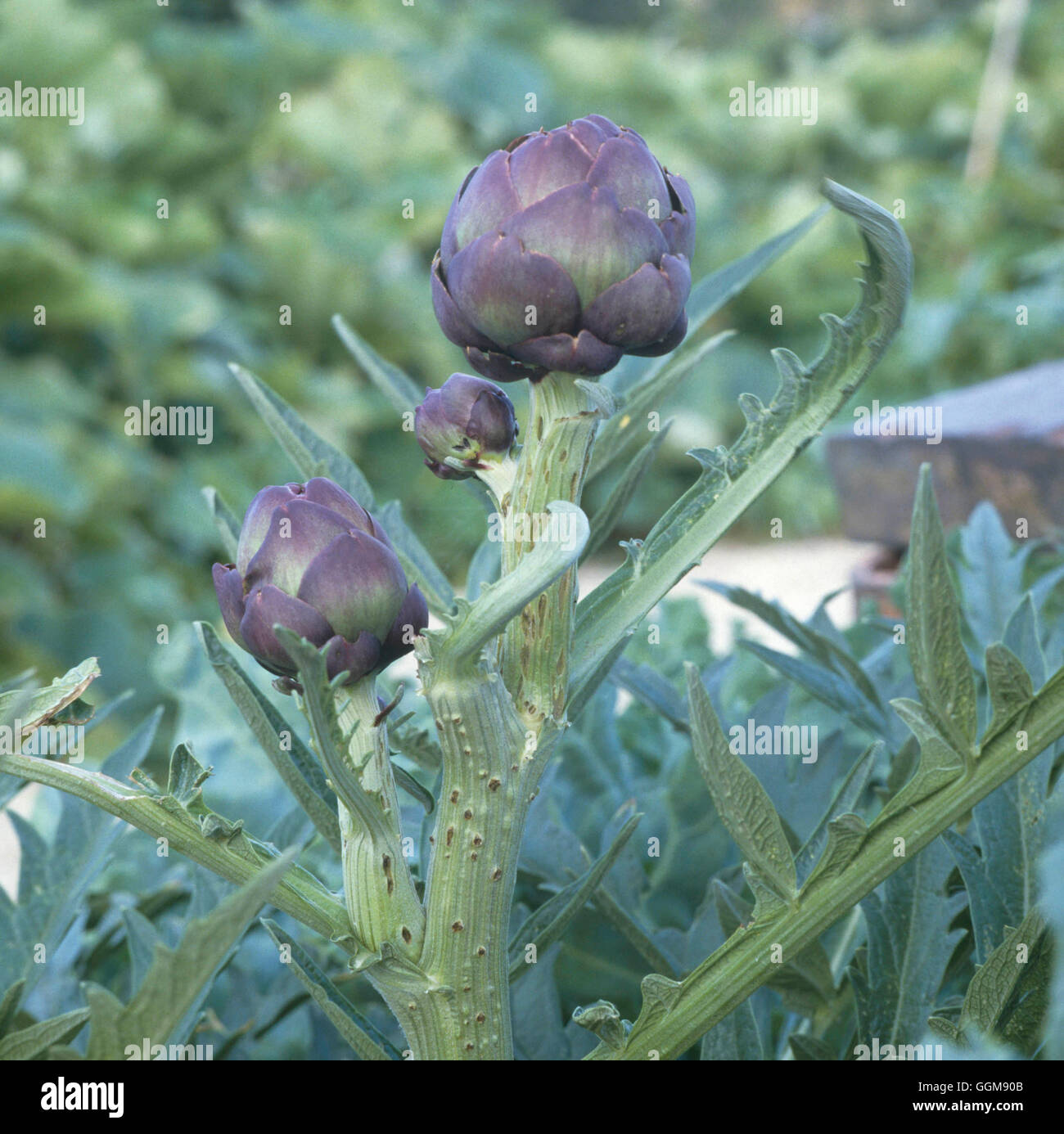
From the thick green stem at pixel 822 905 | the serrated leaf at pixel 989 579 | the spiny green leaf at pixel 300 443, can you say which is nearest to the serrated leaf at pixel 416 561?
the spiny green leaf at pixel 300 443

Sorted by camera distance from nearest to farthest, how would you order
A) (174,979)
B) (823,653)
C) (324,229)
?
(174,979), (823,653), (324,229)

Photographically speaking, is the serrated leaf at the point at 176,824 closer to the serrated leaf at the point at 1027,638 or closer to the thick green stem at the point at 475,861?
the thick green stem at the point at 475,861

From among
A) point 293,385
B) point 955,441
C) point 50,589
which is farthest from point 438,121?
point 955,441

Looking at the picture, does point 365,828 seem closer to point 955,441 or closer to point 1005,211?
point 955,441

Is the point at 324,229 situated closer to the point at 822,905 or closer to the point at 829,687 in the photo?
the point at 829,687

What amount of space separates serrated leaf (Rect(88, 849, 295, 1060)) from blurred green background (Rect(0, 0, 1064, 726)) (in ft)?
5.39

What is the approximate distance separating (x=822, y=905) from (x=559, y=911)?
72 mm

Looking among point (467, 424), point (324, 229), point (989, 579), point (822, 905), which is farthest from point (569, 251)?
point (324, 229)

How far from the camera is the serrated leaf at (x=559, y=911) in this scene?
317 millimetres

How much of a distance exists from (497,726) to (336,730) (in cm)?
3

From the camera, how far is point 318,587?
0.27 m

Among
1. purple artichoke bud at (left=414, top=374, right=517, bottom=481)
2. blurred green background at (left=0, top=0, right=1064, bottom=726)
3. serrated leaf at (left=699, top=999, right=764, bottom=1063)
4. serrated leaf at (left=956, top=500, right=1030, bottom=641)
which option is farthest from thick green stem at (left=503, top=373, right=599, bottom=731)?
blurred green background at (left=0, top=0, right=1064, bottom=726)

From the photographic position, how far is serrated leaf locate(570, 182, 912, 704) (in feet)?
0.97

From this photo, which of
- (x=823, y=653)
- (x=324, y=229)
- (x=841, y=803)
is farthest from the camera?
(x=324, y=229)
